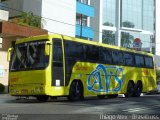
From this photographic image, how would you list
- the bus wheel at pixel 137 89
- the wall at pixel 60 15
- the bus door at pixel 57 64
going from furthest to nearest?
the wall at pixel 60 15 → the bus wheel at pixel 137 89 → the bus door at pixel 57 64

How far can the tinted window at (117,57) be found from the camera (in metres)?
25.7

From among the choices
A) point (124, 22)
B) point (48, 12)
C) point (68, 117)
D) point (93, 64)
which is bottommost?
point (68, 117)

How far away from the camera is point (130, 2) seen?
373 ft

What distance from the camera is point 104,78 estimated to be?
24.4 m

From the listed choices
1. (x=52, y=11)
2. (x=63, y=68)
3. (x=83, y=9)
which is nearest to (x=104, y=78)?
(x=63, y=68)

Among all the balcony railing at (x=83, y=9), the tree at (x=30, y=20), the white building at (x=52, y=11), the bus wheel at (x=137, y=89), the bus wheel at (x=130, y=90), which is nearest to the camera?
the bus wheel at (x=130, y=90)

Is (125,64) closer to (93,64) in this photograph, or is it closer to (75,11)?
(93,64)

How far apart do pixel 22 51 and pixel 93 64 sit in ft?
14.6

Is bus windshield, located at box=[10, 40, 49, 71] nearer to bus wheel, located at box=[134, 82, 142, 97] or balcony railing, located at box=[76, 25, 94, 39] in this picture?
bus wheel, located at box=[134, 82, 142, 97]

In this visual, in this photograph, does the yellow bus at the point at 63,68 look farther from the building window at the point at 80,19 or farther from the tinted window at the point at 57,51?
the building window at the point at 80,19

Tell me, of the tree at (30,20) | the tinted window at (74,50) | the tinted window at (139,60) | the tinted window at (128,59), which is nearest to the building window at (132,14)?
the tree at (30,20)

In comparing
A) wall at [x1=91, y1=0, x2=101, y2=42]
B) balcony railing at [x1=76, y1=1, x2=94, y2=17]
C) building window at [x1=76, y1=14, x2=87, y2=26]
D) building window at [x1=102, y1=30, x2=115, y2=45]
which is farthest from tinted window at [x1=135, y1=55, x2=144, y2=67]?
building window at [x1=102, y1=30, x2=115, y2=45]

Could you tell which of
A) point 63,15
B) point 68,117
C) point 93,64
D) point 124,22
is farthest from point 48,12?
point 124,22

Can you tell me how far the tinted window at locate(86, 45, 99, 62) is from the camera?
22969 millimetres
